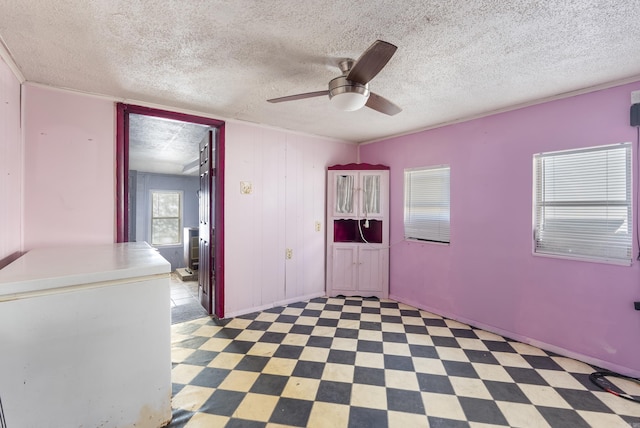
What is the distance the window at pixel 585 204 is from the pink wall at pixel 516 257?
0.08 metres

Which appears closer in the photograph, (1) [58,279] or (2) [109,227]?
(1) [58,279]

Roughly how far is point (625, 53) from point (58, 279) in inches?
148

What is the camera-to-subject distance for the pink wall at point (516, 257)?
2.41 meters

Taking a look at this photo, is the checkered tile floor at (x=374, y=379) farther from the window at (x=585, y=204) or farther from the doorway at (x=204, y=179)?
the window at (x=585, y=204)

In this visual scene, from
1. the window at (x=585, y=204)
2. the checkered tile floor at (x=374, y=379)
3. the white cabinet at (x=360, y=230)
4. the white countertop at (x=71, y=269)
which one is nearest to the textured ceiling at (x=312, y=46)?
the window at (x=585, y=204)

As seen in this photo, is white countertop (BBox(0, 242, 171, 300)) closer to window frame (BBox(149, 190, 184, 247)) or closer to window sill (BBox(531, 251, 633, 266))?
window sill (BBox(531, 251, 633, 266))

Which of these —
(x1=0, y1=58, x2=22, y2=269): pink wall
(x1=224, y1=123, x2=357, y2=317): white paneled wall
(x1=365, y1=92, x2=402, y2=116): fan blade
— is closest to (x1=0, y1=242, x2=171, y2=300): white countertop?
(x1=0, y1=58, x2=22, y2=269): pink wall

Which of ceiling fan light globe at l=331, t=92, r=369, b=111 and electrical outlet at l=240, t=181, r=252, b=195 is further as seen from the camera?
electrical outlet at l=240, t=181, r=252, b=195

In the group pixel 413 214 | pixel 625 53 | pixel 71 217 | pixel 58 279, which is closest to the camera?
pixel 58 279

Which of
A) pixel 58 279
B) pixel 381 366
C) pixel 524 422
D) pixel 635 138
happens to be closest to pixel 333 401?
pixel 381 366

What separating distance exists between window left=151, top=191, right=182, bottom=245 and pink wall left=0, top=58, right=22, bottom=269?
533 cm

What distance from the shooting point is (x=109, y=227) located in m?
2.78

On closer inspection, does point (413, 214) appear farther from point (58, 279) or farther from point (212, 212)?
point (58, 279)

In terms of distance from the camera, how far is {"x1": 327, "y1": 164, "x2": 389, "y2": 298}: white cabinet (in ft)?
14.1
